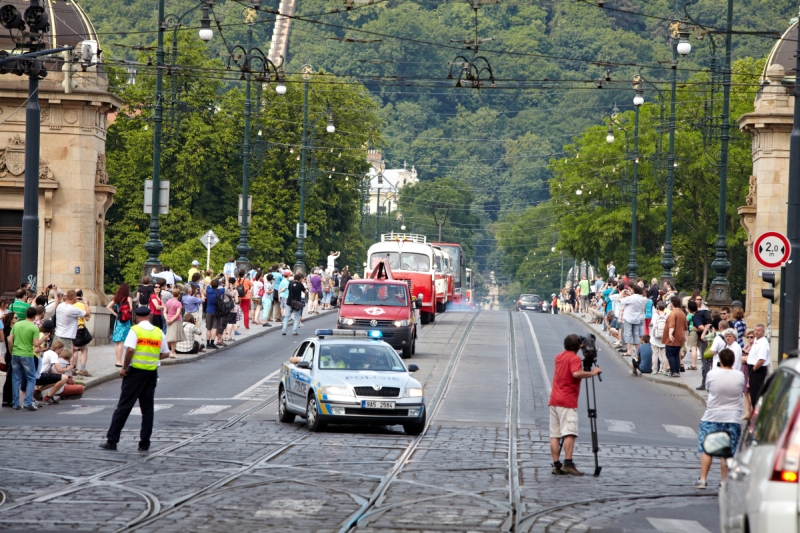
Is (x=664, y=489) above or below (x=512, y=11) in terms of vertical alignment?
below

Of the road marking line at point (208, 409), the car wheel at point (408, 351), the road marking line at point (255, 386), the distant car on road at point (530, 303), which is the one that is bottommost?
the distant car on road at point (530, 303)

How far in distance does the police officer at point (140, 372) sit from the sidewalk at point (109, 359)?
7.79m

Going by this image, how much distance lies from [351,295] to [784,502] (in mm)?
27065

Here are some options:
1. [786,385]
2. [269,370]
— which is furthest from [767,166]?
[786,385]

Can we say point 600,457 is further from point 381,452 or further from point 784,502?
point 784,502

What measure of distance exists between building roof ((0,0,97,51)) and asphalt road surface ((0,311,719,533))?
12386 millimetres

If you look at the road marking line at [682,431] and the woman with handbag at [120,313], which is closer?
the road marking line at [682,431]

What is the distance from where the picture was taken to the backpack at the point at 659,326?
98.9ft

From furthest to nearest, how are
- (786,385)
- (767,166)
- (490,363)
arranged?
(767,166) → (490,363) → (786,385)

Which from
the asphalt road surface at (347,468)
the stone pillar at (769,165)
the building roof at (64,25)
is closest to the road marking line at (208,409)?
the asphalt road surface at (347,468)

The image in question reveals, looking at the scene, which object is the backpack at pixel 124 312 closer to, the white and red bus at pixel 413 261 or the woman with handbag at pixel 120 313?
Answer: the woman with handbag at pixel 120 313

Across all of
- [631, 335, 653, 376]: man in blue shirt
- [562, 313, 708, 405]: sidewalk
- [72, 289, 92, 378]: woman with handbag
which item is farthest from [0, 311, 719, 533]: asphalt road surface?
[631, 335, 653, 376]: man in blue shirt

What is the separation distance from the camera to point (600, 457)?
16.8 m

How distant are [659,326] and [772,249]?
9741 millimetres
